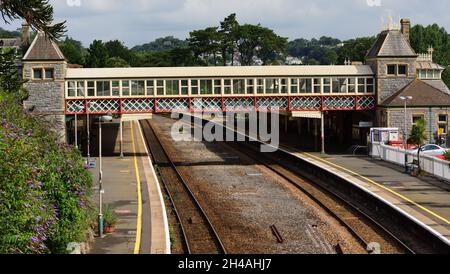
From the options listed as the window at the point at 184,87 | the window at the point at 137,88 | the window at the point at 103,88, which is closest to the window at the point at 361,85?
the window at the point at 184,87

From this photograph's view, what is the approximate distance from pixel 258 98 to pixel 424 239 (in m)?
28.9

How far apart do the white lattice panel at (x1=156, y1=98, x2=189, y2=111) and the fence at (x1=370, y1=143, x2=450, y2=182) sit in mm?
14410

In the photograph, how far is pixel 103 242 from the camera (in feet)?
76.7

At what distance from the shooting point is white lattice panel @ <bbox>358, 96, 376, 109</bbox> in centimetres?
5438

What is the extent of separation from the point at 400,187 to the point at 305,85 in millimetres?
19774

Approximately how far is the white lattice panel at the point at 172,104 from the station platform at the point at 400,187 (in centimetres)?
1000

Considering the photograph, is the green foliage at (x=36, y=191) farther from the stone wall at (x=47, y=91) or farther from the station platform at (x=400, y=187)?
the stone wall at (x=47, y=91)

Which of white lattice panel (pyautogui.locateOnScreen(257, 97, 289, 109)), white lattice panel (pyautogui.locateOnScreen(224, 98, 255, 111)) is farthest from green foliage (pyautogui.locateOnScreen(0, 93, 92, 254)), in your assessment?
white lattice panel (pyautogui.locateOnScreen(257, 97, 289, 109))

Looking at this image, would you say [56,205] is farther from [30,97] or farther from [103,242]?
[30,97]

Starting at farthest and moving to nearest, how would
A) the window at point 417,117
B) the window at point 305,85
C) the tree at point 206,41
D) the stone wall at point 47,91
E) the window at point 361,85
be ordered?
the tree at point 206,41
the window at point 361,85
the window at point 305,85
the window at point 417,117
the stone wall at point 47,91

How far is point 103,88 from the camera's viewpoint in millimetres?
51500

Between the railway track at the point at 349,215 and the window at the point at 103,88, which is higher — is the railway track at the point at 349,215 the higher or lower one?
the lower one

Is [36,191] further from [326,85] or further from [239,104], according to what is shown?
[326,85]

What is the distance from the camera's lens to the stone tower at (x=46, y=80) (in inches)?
2003
